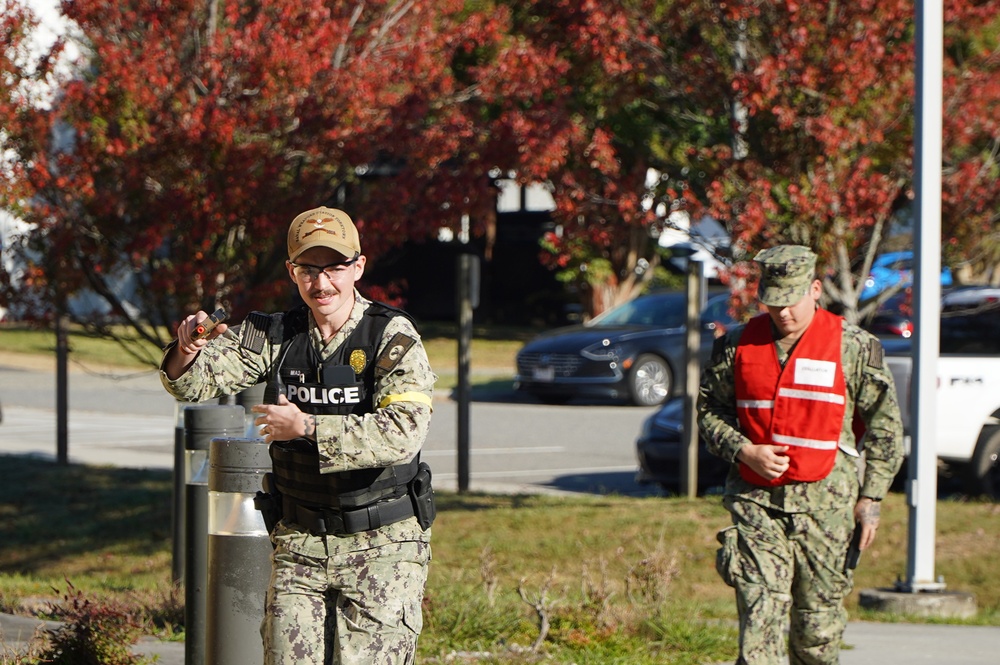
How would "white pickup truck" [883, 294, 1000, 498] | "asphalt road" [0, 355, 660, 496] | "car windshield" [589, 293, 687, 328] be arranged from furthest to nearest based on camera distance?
1. "car windshield" [589, 293, 687, 328]
2. "asphalt road" [0, 355, 660, 496]
3. "white pickup truck" [883, 294, 1000, 498]

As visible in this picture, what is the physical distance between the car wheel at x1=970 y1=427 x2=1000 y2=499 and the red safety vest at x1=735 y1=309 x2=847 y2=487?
6.18 meters

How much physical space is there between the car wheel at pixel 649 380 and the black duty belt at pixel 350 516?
14.8 meters

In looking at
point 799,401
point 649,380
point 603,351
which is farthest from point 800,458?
point 649,380

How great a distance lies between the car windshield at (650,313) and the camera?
19156 mm

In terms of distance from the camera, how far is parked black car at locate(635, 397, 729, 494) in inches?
439

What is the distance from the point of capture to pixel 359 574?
12.5 feet

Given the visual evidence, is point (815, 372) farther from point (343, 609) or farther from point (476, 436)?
point (476, 436)

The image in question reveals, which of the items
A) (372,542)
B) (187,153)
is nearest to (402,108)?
(187,153)

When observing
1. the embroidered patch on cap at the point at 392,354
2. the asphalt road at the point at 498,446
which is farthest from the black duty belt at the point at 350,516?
the asphalt road at the point at 498,446

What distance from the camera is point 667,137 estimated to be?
41.6 ft

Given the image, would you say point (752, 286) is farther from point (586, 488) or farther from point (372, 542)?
point (372, 542)

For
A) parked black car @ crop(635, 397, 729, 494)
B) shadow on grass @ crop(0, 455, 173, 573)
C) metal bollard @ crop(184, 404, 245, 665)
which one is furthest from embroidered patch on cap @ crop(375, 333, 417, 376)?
parked black car @ crop(635, 397, 729, 494)

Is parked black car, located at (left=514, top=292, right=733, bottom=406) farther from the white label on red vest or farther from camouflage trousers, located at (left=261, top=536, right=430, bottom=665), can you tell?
camouflage trousers, located at (left=261, top=536, right=430, bottom=665)

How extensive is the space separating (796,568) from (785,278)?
1.07m
